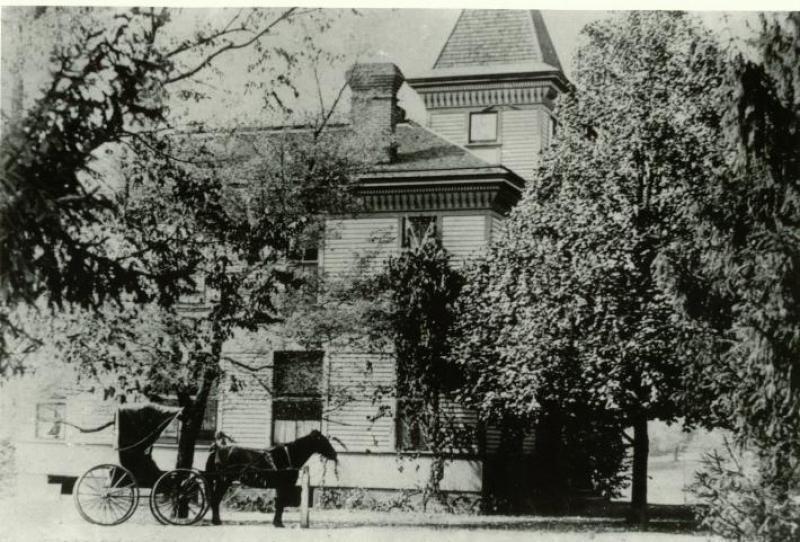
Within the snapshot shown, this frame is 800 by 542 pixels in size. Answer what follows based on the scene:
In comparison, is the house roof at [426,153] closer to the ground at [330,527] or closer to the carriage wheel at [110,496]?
the ground at [330,527]

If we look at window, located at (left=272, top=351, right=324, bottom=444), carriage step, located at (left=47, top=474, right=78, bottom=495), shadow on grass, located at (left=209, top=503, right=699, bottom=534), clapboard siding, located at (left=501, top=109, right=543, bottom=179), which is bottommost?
shadow on grass, located at (left=209, top=503, right=699, bottom=534)

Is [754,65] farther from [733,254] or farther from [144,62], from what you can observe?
[144,62]

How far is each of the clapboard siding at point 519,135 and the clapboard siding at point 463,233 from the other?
3972 millimetres

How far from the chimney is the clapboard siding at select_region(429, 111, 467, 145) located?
2.17 meters

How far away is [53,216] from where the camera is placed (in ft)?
31.3

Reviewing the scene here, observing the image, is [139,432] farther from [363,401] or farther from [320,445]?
[363,401]

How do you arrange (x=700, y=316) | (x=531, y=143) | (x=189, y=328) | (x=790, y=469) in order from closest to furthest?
(x=790, y=469)
(x=700, y=316)
(x=189, y=328)
(x=531, y=143)

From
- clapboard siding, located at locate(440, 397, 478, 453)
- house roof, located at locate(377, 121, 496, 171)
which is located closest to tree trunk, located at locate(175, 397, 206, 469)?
clapboard siding, located at locate(440, 397, 478, 453)

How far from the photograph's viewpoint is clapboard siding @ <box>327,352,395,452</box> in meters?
20.9

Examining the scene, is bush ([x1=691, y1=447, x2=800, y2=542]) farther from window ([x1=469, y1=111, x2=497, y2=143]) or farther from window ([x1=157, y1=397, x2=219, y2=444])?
window ([x1=469, y1=111, x2=497, y2=143])

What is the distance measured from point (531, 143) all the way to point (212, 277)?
15.4m

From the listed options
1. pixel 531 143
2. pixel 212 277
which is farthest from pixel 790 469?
pixel 531 143

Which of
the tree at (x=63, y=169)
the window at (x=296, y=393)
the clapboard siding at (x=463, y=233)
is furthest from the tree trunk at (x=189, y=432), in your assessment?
the clapboard siding at (x=463, y=233)

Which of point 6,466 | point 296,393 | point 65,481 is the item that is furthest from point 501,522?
point 6,466
